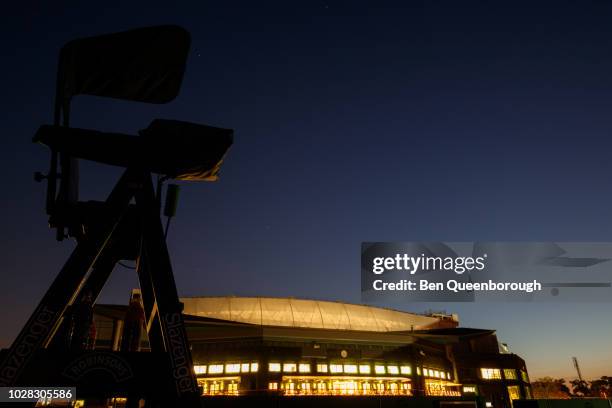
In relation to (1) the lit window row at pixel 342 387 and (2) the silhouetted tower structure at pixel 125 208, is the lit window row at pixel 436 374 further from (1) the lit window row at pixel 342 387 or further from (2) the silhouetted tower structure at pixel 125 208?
(2) the silhouetted tower structure at pixel 125 208

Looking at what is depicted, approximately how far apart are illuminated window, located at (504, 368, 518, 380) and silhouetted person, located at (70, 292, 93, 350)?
59451 millimetres

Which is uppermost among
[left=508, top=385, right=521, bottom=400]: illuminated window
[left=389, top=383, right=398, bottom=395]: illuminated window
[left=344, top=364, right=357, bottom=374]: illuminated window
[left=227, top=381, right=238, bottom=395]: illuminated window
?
[left=344, top=364, right=357, bottom=374]: illuminated window

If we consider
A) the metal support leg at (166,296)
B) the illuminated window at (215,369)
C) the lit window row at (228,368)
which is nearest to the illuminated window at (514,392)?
the lit window row at (228,368)

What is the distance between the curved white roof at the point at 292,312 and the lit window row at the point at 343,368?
17.4m

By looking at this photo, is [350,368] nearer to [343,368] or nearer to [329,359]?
[343,368]

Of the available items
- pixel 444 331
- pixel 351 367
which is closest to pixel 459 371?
pixel 444 331

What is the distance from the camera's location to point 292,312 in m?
62.7

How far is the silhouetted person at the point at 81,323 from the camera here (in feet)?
35.5

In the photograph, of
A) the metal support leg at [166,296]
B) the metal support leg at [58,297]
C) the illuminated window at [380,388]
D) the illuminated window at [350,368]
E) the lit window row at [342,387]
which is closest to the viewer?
the metal support leg at [58,297]

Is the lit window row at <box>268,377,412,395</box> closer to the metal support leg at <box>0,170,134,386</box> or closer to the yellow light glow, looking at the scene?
the yellow light glow

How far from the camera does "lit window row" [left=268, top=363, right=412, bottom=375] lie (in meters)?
41.3

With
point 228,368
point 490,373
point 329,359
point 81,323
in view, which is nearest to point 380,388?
point 329,359

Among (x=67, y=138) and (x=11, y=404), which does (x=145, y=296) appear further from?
(x=67, y=138)

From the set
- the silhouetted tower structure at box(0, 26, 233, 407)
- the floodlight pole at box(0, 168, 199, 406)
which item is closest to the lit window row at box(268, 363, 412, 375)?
the silhouetted tower structure at box(0, 26, 233, 407)
